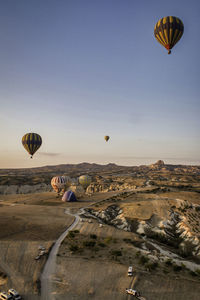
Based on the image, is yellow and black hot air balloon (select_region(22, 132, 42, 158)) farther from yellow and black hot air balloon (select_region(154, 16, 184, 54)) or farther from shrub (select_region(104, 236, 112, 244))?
yellow and black hot air balloon (select_region(154, 16, 184, 54))

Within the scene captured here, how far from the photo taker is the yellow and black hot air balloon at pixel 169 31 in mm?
41562

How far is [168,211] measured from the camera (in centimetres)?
4731

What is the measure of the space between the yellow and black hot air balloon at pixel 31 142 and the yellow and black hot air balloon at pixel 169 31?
43.1 m

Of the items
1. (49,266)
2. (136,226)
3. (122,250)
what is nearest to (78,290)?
(49,266)

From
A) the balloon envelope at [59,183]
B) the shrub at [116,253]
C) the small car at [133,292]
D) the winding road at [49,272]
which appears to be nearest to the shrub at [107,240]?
the shrub at [116,253]

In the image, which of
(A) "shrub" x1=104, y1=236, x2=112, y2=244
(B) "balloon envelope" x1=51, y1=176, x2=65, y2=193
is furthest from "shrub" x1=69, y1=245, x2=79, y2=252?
(B) "balloon envelope" x1=51, y1=176, x2=65, y2=193

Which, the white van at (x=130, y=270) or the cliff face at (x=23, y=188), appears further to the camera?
the cliff face at (x=23, y=188)

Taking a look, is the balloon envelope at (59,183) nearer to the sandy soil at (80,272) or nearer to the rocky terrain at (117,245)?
the rocky terrain at (117,245)

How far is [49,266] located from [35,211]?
28475 millimetres

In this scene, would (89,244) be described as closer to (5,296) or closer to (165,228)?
(5,296)

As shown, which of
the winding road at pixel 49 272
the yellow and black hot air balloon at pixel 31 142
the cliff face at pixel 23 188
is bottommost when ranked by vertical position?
the cliff face at pixel 23 188

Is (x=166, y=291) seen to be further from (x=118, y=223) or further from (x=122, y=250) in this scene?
(x=118, y=223)

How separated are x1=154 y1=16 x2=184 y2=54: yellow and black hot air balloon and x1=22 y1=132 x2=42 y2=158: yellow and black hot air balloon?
4305 centimetres

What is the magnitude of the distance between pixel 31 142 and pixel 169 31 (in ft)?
152
